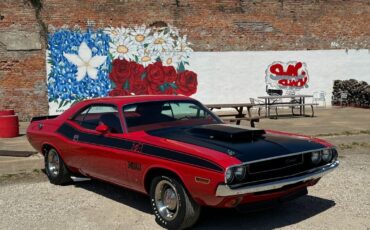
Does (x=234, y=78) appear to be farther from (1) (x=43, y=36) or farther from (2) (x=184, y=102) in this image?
(2) (x=184, y=102)

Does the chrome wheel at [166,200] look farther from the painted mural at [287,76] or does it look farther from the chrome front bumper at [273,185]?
the painted mural at [287,76]

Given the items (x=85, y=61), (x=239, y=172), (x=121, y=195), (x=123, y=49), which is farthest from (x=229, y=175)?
(x=123, y=49)

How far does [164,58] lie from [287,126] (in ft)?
21.8

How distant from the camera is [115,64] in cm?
1827

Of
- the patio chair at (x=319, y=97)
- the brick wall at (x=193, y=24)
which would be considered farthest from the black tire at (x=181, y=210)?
the patio chair at (x=319, y=97)

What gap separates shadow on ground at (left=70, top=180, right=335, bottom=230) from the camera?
5.19 metres

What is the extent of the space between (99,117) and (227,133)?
2017 millimetres

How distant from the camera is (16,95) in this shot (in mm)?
16703

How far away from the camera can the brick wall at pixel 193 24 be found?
16641mm

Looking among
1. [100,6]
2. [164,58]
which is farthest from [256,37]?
[100,6]

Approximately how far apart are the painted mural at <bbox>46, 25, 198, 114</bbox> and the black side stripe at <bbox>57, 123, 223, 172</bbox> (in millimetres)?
10896

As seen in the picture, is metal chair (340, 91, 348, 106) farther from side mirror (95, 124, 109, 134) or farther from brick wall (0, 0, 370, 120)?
side mirror (95, 124, 109, 134)

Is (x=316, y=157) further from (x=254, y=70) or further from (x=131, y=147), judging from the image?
(x=254, y=70)

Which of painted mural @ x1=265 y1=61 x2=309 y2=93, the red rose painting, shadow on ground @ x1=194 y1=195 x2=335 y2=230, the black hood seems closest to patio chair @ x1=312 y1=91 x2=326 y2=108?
painted mural @ x1=265 y1=61 x2=309 y2=93
